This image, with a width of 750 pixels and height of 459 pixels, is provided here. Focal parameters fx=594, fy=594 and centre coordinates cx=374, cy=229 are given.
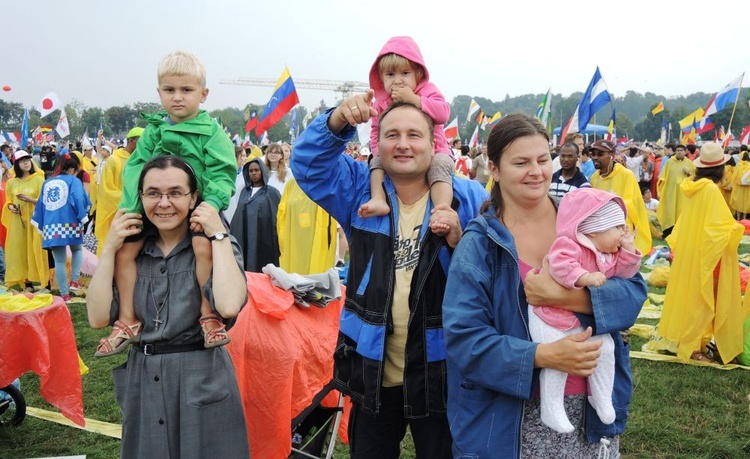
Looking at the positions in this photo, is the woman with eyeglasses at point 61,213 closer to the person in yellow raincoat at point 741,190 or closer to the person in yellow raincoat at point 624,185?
the person in yellow raincoat at point 624,185

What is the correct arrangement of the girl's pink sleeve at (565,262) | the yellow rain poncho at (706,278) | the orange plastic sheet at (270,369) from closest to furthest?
the girl's pink sleeve at (565,262) < the orange plastic sheet at (270,369) < the yellow rain poncho at (706,278)

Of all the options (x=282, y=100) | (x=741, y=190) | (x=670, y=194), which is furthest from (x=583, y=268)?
(x=741, y=190)

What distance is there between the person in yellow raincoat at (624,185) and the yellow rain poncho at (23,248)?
793cm

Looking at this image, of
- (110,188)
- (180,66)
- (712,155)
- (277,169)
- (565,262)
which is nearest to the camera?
(565,262)

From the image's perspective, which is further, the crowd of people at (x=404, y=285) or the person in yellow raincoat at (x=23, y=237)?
the person in yellow raincoat at (x=23, y=237)

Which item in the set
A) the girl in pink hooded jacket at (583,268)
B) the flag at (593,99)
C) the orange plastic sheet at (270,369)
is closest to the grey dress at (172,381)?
the orange plastic sheet at (270,369)

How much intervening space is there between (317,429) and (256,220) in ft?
11.6

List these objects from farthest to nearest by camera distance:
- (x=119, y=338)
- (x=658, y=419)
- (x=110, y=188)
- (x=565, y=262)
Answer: (x=110, y=188) → (x=658, y=419) → (x=119, y=338) → (x=565, y=262)

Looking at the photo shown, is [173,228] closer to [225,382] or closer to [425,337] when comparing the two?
[225,382]

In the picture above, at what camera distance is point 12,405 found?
4.63m

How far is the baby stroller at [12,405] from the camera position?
4457mm

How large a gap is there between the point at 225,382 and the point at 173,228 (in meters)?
0.70

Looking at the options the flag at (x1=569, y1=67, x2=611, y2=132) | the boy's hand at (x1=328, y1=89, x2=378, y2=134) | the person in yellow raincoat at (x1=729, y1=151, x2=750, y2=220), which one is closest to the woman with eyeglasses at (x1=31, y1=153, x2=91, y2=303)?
the boy's hand at (x1=328, y1=89, x2=378, y2=134)

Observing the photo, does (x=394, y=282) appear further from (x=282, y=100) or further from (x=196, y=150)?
(x=282, y=100)
